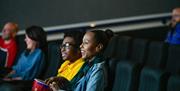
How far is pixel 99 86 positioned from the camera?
2.41 m

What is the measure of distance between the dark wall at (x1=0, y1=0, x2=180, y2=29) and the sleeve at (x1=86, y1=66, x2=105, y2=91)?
339 cm

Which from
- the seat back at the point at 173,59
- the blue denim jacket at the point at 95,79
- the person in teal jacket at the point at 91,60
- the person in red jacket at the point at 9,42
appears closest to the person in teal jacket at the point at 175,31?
the seat back at the point at 173,59

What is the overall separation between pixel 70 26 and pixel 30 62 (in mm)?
2139

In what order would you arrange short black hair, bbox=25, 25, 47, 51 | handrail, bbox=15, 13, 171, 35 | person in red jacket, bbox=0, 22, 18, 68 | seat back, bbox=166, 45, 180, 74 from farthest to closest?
handrail, bbox=15, 13, 171, 35 < person in red jacket, bbox=0, 22, 18, 68 < seat back, bbox=166, 45, 180, 74 < short black hair, bbox=25, 25, 47, 51

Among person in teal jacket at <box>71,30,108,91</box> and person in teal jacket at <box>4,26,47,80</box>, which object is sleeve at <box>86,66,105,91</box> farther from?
person in teal jacket at <box>4,26,47,80</box>

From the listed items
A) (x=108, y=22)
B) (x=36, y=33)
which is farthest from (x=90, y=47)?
(x=108, y=22)

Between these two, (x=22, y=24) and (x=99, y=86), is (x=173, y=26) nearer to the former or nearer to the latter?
(x=22, y=24)

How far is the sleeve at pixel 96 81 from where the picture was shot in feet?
7.88

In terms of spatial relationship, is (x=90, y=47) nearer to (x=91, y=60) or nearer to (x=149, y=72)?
(x=91, y=60)

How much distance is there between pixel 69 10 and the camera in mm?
6133

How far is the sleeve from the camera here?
2.40 metres

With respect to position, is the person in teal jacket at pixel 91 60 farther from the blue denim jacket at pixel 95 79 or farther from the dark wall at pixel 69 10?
the dark wall at pixel 69 10

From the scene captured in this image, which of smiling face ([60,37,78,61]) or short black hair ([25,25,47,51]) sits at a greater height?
smiling face ([60,37,78,61])

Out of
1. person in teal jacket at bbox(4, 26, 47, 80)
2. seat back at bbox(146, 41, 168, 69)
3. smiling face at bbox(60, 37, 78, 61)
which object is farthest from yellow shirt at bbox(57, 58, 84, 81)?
seat back at bbox(146, 41, 168, 69)
